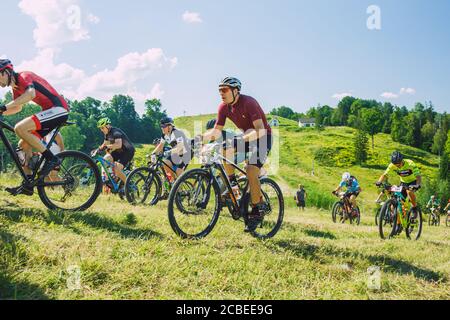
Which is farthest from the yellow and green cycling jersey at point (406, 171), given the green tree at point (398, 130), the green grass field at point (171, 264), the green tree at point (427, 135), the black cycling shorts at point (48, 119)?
the green tree at point (427, 135)

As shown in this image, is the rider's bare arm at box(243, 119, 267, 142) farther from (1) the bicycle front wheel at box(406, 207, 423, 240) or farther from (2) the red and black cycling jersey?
(1) the bicycle front wheel at box(406, 207, 423, 240)

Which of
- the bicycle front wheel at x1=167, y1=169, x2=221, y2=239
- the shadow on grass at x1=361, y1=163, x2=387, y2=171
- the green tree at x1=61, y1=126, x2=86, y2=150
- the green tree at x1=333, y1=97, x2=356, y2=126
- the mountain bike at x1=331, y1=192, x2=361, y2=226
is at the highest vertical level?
the green tree at x1=333, y1=97, x2=356, y2=126

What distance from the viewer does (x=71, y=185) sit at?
6289mm

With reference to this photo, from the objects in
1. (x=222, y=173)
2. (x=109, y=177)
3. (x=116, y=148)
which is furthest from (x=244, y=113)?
(x=109, y=177)

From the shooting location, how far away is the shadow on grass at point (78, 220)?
5051 millimetres

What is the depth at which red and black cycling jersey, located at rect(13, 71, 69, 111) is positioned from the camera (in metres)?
5.70

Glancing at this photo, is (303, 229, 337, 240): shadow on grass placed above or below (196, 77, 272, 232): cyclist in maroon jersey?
below

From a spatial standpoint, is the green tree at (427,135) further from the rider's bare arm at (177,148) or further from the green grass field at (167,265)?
the green grass field at (167,265)

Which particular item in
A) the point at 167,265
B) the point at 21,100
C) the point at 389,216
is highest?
the point at 21,100

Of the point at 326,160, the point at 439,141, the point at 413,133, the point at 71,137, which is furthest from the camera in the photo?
the point at 413,133

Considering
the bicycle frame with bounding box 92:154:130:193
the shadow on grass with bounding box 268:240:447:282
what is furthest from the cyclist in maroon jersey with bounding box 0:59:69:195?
the shadow on grass with bounding box 268:240:447:282

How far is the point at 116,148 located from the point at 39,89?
4524 millimetres

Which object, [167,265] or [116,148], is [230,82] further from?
[116,148]

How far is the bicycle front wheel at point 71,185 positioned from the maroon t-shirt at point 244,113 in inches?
102
